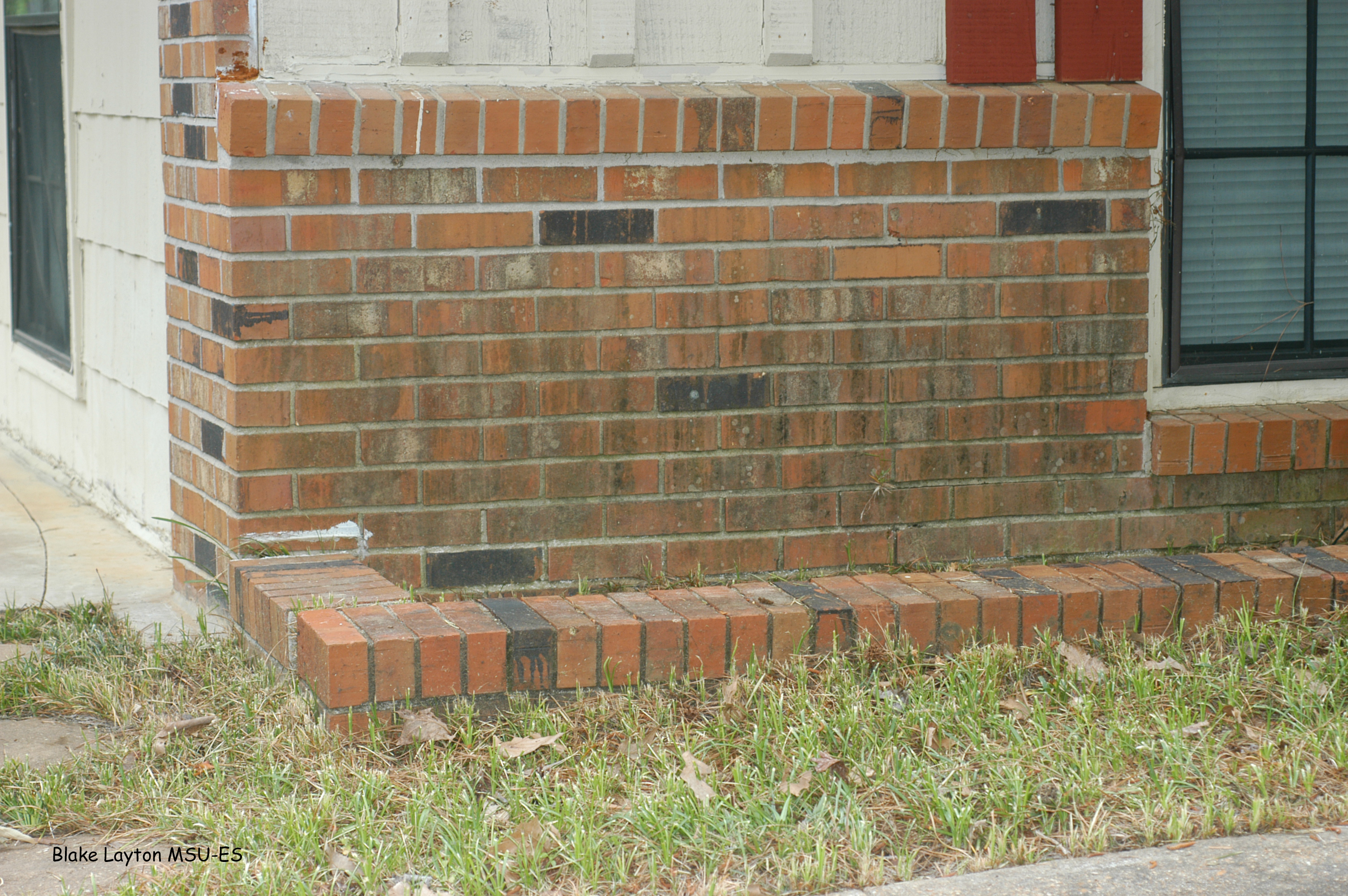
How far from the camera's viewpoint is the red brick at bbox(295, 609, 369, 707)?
314cm

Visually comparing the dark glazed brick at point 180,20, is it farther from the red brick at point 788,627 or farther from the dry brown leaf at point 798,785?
the dry brown leaf at point 798,785

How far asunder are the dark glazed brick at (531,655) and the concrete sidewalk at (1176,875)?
989 mm

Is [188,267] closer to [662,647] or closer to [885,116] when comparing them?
[662,647]

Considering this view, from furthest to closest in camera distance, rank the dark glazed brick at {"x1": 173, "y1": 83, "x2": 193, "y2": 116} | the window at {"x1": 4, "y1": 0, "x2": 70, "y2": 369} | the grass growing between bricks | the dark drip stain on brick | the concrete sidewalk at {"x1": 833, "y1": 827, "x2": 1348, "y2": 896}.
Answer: the window at {"x1": 4, "y1": 0, "x2": 70, "y2": 369}
the dark glazed brick at {"x1": 173, "y1": 83, "x2": 193, "y2": 116}
the dark drip stain on brick
the grass growing between bricks
the concrete sidewalk at {"x1": 833, "y1": 827, "x2": 1348, "y2": 896}

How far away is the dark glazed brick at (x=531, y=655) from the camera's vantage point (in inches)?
130

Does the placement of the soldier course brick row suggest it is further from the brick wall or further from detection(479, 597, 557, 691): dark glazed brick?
the brick wall

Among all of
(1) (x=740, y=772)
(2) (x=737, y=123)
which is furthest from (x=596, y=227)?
(1) (x=740, y=772)

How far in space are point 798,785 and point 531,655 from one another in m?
0.71

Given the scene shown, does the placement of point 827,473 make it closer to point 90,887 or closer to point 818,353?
point 818,353

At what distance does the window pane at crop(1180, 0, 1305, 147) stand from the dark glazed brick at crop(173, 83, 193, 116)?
109 inches

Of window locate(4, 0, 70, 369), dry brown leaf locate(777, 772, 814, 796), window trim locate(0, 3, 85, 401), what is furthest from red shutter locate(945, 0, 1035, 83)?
window locate(4, 0, 70, 369)

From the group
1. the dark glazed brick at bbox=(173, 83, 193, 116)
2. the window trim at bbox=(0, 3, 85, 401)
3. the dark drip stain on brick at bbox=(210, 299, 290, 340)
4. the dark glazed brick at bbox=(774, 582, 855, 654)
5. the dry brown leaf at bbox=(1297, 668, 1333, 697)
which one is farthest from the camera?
the window trim at bbox=(0, 3, 85, 401)

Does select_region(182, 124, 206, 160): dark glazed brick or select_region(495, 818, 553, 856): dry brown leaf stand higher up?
select_region(182, 124, 206, 160): dark glazed brick

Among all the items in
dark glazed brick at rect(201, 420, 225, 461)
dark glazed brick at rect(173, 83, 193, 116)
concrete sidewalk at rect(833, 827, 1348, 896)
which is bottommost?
concrete sidewalk at rect(833, 827, 1348, 896)
